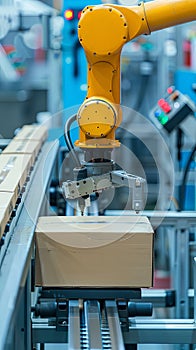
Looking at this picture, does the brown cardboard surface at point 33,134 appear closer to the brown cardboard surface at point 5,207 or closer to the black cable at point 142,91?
the brown cardboard surface at point 5,207

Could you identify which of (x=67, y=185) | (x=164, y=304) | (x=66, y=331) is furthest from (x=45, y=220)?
(x=164, y=304)

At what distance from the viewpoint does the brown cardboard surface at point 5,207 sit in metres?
1.69

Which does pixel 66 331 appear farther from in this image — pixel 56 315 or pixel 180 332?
pixel 180 332

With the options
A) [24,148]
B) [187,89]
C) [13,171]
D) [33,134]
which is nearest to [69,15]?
[187,89]

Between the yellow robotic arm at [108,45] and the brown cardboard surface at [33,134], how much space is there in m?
1.35

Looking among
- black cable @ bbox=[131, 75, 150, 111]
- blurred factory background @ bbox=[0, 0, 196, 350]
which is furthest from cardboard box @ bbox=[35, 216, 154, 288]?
black cable @ bbox=[131, 75, 150, 111]

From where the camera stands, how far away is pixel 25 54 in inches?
197

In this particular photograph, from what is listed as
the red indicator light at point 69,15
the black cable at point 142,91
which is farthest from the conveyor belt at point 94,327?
the black cable at point 142,91

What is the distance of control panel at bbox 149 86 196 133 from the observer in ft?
12.4

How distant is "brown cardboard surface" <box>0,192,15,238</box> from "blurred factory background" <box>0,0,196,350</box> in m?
0.31

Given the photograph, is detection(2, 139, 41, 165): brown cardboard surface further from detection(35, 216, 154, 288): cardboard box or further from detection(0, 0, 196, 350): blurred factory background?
detection(35, 216, 154, 288): cardboard box

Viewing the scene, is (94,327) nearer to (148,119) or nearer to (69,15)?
(69,15)

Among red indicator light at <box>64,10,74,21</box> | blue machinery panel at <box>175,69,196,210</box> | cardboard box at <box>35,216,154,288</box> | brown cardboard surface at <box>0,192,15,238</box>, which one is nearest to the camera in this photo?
brown cardboard surface at <box>0,192,15,238</box>

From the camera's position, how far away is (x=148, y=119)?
5188 mm
